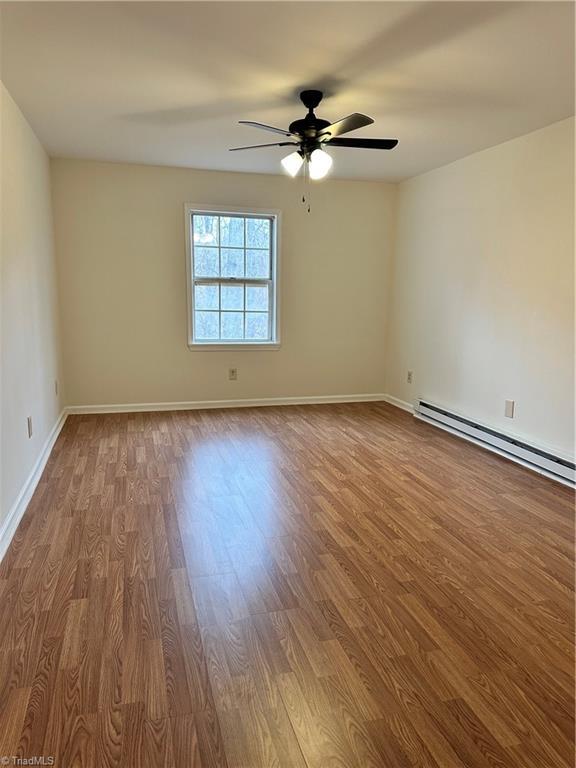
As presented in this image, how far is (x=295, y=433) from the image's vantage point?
168 inches

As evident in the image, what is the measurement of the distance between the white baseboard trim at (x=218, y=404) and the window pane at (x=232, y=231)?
5.50ft

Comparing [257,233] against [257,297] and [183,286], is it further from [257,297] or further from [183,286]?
[183,286]

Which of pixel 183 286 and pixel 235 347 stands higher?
pixel 183 286

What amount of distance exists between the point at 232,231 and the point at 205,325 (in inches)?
39.9

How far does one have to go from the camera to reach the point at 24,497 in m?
2.78

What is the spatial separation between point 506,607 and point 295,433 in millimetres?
2503

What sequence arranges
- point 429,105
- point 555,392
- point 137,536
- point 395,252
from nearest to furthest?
point 137,536, point 429,105, point 555,392, point 395,252

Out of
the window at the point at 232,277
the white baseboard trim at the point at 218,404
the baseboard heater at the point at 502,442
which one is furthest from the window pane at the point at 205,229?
the baseboard heater at the point at 502,442

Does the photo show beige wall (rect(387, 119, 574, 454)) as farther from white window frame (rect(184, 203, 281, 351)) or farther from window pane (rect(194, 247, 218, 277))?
window pane (rect(194, 247, 218, 277))

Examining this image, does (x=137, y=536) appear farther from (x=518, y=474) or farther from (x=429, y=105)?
(x=429, y=105)

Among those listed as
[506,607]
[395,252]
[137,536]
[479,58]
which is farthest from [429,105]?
[137,536]

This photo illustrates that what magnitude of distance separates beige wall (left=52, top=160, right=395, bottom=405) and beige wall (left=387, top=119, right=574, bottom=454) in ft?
1.68

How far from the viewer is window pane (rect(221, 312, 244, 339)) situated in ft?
16.6

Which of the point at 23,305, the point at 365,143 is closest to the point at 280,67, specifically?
the point at 365,143
